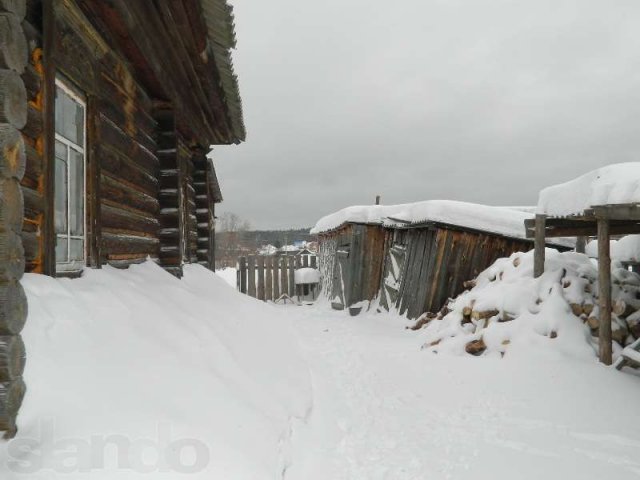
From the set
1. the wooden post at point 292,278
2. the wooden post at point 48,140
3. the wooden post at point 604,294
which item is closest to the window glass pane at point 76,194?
the wooden post at point 48,140

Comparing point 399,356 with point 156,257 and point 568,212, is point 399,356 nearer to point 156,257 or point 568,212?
point 568,212

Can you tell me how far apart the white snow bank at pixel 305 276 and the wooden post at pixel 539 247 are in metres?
8.94

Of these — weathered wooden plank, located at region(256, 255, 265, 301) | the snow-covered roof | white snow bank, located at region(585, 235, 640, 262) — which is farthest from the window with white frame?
weathered wooden plank, located at region(256, 255, 265, 301)

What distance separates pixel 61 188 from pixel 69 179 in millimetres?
118

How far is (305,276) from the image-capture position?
14766mm

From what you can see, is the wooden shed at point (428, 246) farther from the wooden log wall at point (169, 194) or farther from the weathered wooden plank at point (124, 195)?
the weathered wooden plank at point (124, 195)

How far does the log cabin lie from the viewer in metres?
1.85

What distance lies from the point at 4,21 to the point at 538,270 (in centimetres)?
708

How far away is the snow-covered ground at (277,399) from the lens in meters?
2.10

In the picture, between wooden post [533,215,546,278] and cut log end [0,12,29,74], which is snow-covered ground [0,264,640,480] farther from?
wooden post [533,215,546,278]

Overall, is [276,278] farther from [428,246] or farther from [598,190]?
[598,190]

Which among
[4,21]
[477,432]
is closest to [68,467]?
[4,21]

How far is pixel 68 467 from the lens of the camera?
5.78 ft

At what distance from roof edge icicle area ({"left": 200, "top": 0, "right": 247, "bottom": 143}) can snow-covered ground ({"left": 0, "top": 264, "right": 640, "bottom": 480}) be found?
2631mm
